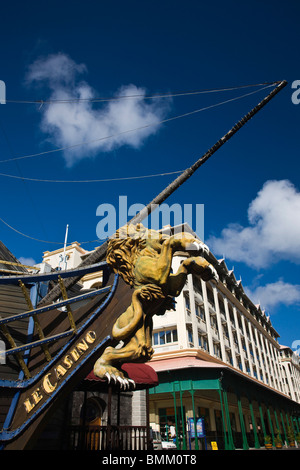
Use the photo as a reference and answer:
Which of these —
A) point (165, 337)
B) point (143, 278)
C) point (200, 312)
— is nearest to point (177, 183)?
point (143, 278)

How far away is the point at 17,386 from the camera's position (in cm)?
467

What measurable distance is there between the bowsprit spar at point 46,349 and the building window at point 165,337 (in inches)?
772

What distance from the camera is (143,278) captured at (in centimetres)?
487

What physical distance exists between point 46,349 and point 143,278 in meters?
1.82

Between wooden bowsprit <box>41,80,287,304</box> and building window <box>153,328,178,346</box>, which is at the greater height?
building window <box>153,328,178,346</box>

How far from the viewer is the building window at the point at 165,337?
953 inches

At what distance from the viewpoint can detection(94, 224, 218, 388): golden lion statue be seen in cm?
446

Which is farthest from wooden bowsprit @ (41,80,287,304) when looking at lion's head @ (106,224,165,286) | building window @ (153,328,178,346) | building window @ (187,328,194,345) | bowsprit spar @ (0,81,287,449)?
building window @ (187,328,194,345)

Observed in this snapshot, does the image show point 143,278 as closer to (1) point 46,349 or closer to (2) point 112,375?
(2) point 112,375

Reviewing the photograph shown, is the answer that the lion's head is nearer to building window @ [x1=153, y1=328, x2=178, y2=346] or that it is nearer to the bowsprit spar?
the bowsprit spar

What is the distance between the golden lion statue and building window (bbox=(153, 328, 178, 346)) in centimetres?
2016

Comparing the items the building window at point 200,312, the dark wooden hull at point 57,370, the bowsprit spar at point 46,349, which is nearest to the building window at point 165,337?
the building window at point 200,312
